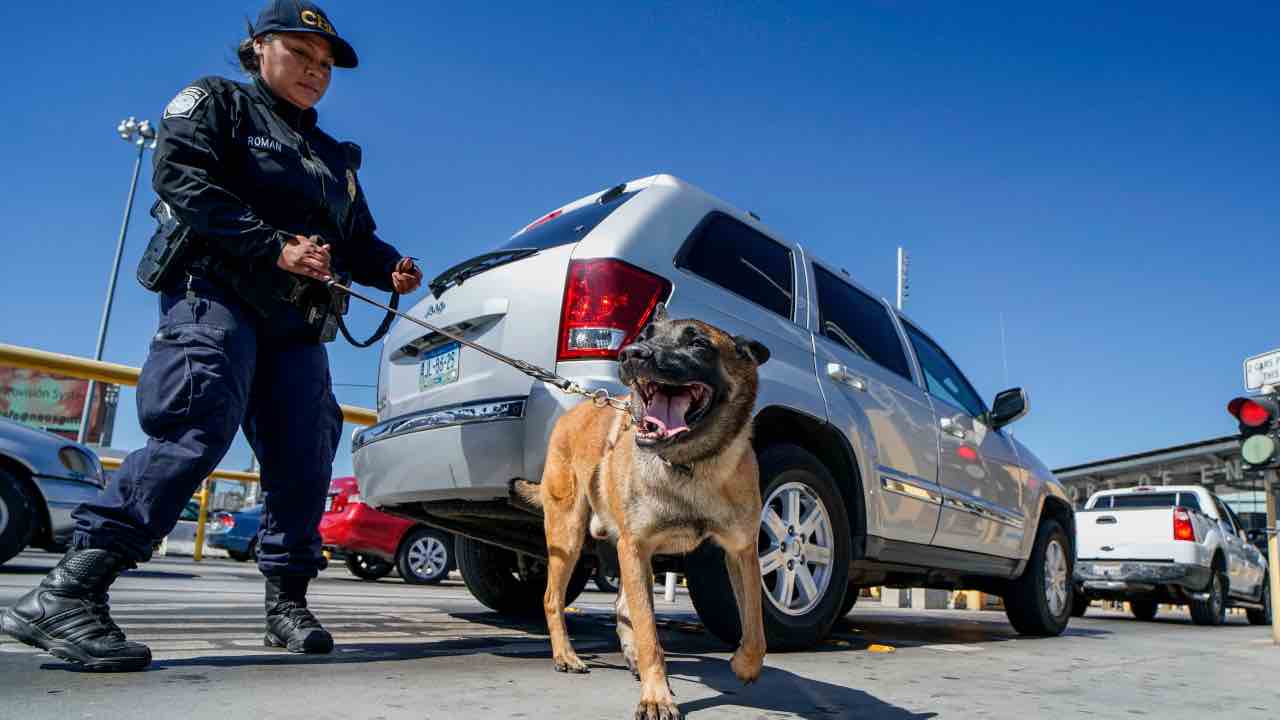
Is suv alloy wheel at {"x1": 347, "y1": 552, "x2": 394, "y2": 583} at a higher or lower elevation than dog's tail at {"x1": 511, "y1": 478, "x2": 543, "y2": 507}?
lower

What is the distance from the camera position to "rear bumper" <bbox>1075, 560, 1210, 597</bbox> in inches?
423

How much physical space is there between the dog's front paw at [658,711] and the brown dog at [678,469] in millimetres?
74

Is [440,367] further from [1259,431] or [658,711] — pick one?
[1259,431]

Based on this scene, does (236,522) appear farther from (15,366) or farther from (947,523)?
(947,523)

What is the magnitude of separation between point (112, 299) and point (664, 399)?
31543 millimetres

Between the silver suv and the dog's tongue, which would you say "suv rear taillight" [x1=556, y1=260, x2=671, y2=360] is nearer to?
the silver suv

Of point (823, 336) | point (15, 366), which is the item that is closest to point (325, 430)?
point (823, 336)

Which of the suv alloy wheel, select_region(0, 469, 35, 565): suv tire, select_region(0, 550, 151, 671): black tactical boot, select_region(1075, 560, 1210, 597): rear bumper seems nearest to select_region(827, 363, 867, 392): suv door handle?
select_region(0, 550, 151, 671): black tactical boot

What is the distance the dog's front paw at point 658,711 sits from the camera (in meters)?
2.20

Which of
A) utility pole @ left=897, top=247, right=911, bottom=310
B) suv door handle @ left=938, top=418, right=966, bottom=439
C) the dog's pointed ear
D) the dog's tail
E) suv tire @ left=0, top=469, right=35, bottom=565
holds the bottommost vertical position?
suv tire @ left=0, top=469, right=35, bottom=565

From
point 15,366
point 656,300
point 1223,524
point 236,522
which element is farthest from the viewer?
point 236,522

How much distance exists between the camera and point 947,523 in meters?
5.03

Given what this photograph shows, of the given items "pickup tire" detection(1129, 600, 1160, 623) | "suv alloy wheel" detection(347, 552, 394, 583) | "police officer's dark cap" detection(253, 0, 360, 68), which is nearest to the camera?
"police officer's dark cap" detection(253, 0, 360, 68)

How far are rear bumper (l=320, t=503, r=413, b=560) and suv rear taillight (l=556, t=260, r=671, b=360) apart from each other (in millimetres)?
7888
